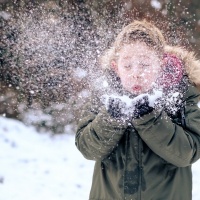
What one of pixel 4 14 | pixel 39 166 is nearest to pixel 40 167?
pixel 39 166

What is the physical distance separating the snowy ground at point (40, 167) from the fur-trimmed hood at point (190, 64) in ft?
6.16

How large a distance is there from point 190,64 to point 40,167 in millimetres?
2764

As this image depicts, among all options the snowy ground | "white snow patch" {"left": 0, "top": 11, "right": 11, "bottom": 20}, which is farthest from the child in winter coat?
"white snow patch" {"left": 0, "top": 11, "right": 11, "bottom": 20}

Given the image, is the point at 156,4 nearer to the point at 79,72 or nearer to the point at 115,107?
the point at 79,72

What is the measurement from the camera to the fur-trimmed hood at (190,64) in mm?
1970

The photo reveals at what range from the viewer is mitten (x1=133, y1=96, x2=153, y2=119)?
162cm

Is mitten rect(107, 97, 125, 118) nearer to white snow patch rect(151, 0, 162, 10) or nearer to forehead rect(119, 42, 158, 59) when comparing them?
forehead rect(119, 42, 158, 59)

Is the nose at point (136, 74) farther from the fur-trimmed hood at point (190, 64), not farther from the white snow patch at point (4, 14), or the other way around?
the white snow patch at point (4, 14)

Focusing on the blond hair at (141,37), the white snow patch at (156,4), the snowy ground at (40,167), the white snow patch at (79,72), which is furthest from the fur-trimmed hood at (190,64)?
Answer: the white snow patch at (156,4)

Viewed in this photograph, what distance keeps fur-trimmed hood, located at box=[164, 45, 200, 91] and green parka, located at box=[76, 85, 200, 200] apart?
0.24 feet

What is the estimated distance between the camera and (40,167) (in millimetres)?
4418

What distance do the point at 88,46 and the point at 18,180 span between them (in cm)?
201

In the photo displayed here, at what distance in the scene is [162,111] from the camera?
1.70 m

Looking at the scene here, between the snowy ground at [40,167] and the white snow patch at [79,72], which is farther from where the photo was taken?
the white snow patch at [79,72]
